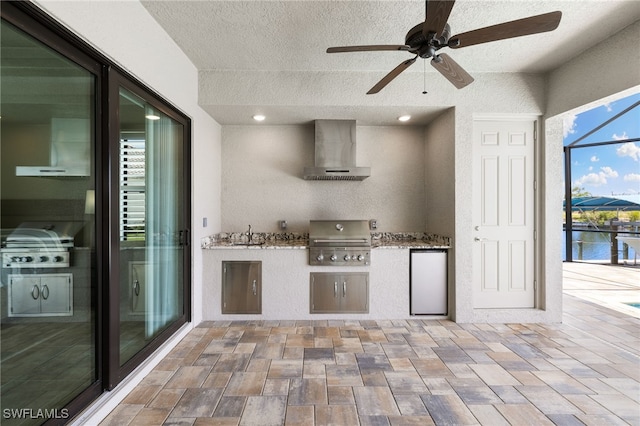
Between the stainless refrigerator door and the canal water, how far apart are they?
5359mm

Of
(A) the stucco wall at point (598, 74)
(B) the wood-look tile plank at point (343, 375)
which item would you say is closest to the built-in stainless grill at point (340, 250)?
(B) the wood-look tile plank at point (343, 375)

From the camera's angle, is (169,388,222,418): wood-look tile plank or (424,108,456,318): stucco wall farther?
(424,108,456,318): stucco wall

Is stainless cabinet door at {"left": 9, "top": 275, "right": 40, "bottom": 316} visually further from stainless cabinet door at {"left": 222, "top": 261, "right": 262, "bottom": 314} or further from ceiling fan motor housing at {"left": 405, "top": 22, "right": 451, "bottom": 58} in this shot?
ceiling fan motor housing at {"left": 405, "top": 22, "right": 451, "bottom": 58}

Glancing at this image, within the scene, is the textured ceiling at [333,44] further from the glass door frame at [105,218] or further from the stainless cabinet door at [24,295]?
the stainless cabinet door at [24,295]

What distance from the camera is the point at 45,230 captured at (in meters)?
1.55

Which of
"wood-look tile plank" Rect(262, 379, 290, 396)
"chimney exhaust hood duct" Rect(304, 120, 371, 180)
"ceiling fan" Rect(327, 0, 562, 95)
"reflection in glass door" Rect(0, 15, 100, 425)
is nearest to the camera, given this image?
"reflection in glass door" Rect(0, 15, 100, 425)

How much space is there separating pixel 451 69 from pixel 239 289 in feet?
10.1

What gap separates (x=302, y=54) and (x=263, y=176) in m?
1.74

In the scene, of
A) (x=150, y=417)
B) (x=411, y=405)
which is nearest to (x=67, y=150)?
(x=150, y=417)

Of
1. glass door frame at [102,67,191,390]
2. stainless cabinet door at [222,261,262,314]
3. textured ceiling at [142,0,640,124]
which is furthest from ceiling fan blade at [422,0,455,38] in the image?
stainless cabinet door at [222,261,262,314]

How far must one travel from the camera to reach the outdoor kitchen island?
3.52 meters

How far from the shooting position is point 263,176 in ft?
13.8

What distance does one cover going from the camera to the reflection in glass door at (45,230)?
1363 mm

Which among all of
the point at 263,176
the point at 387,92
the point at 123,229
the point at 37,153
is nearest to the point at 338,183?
the point at 263,176
